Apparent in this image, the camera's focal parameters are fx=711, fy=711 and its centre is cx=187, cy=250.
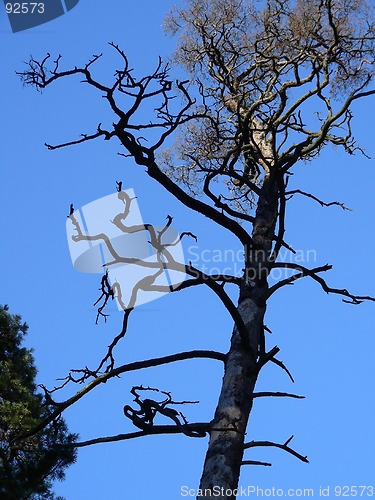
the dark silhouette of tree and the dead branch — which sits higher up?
the dark silhouette of tree

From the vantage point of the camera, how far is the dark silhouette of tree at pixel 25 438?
669cm

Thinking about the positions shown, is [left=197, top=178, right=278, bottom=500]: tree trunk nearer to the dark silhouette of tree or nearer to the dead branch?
the dead branch

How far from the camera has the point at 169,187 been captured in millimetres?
5051

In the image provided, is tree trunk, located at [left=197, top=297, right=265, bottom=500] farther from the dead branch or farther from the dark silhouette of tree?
the dark silhouette of tree

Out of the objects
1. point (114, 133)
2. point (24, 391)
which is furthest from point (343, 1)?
point (24, 391)

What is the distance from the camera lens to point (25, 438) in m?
6.32

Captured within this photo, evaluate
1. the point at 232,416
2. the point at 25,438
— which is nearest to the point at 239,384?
the point at 232,416

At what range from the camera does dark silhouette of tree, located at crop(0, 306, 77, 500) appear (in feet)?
21.9

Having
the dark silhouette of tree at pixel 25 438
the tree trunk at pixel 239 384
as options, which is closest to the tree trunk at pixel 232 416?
Answer: the tree trunk at pixel 239 384

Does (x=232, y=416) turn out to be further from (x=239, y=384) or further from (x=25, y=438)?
(x=25, y=438)

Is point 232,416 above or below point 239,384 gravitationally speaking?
below

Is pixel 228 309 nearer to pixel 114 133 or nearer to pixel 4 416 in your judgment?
pixel 114 133

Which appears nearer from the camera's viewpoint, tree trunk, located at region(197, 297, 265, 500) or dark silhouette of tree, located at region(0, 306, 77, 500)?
tree trunk, located at region(197, 297, 265, 500)

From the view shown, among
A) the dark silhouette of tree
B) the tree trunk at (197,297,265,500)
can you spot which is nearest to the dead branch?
the tree trunk at (197,297,265,500)
